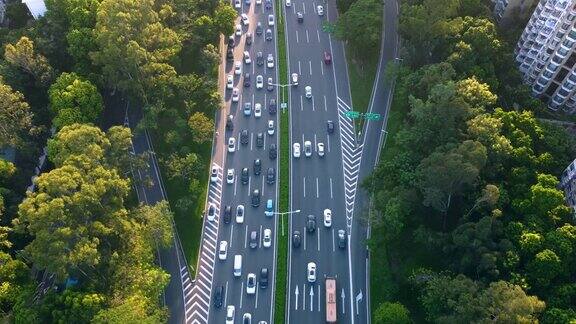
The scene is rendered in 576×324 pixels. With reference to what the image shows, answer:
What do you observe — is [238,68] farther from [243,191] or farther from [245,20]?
[243,191]

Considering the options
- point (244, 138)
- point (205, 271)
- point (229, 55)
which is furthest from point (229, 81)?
point (205, 271)

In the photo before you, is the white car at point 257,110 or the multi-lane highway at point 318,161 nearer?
the multi-lane highway at point 318,161

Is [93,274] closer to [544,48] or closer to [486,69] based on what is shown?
[486,69]

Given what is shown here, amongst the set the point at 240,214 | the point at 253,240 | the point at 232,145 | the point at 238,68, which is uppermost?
the point at 238,68

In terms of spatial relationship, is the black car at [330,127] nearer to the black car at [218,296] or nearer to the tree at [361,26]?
the tree at [361,26]

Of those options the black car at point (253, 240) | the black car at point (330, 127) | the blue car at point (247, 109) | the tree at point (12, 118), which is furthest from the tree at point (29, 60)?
the black car at point (330, 127)

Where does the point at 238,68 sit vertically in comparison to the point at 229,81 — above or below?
above
